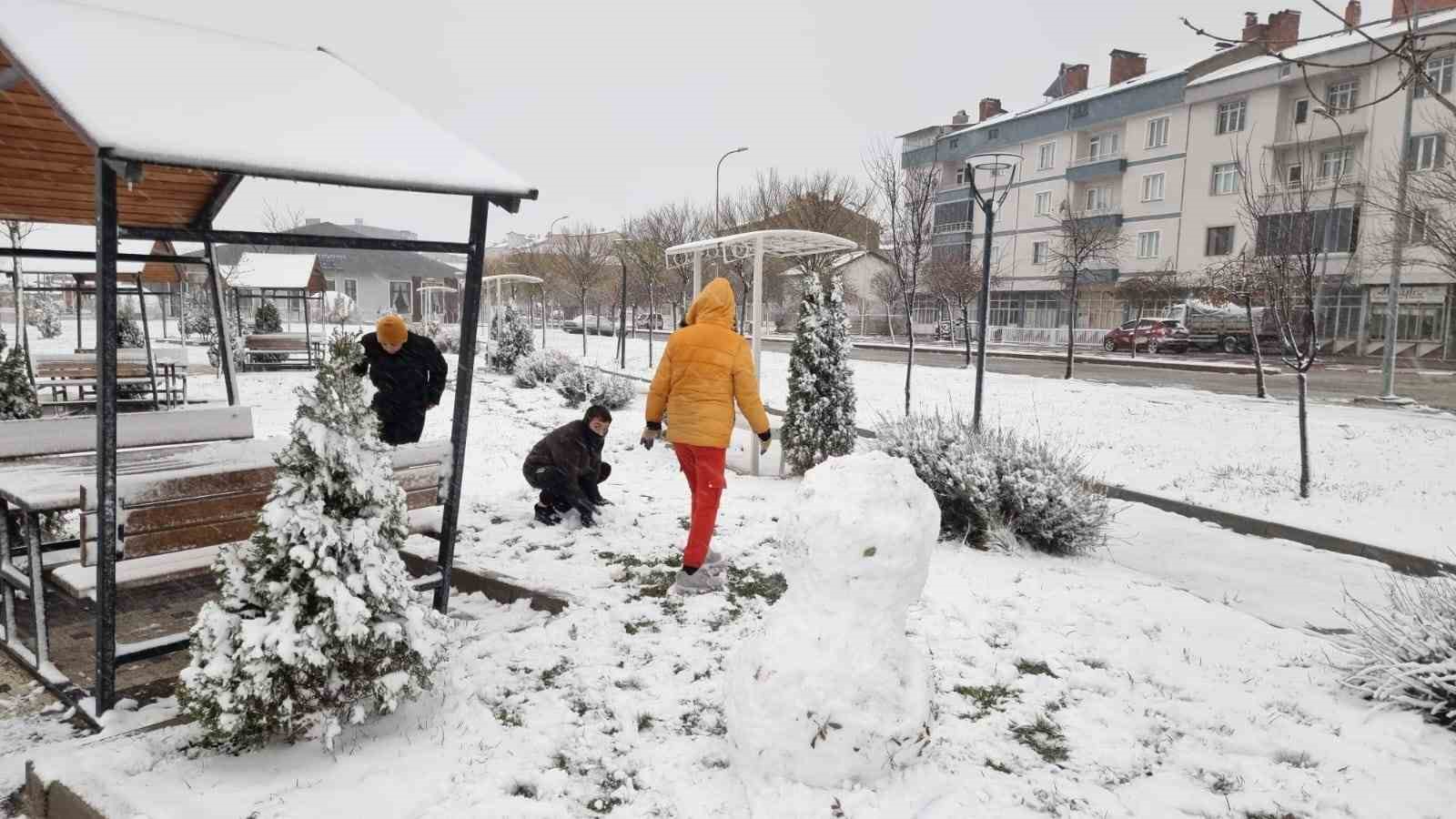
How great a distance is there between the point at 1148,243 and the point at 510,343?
3224 centimetres

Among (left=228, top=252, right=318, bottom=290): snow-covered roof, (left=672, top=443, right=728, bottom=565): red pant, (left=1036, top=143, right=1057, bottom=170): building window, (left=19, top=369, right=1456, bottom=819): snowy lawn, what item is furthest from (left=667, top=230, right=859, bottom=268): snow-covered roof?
(left=1036, top=143, right=1057, bottom=170): building window

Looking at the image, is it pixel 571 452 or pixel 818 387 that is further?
pixel 818 387

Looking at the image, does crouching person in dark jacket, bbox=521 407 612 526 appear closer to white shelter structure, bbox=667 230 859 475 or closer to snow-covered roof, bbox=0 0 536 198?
white shelter structure, bbox=667 230 859 475

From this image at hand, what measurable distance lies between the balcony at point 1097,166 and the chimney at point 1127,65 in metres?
5.05

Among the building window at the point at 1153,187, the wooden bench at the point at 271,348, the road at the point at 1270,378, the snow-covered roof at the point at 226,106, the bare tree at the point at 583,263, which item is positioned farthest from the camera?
the building window at the point at 1153,187

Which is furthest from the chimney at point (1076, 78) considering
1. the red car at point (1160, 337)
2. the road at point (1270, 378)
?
the road at point (1270, 378)

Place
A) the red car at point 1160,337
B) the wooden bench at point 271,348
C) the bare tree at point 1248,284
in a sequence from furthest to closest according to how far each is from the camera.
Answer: the red car at point 1160,337 → the wooden bench at point 271,348 → the bare tree at point 1248,284

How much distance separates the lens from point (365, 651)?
279 cm

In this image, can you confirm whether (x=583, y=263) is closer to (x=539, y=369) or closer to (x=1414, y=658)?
(x=539, y=369)

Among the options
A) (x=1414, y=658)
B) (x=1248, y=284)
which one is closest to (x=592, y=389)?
(x=1248, y=284)

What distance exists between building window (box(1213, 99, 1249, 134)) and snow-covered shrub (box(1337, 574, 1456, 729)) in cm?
3852

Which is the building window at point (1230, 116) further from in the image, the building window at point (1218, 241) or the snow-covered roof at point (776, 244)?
the snow-covered roof at point (776, 244)

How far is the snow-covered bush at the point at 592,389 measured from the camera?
14.2 metres

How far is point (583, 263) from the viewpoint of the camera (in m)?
34.5
